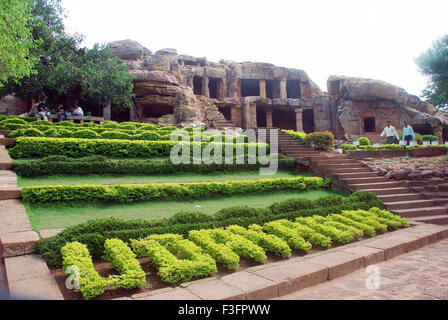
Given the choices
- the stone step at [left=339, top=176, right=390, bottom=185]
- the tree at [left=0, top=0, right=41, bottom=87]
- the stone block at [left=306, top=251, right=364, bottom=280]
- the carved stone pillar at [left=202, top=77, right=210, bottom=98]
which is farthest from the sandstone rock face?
the tree at [left=0, top=0, right=41, bottom=87]

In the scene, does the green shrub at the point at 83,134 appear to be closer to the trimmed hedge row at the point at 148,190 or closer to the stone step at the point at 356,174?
the trimmed hedge row at the point at 148,190

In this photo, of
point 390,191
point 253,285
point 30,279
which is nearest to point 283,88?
point 390,191

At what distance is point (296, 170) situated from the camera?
1324 cm

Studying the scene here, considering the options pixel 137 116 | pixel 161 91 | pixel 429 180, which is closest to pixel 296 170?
pixel 429 180

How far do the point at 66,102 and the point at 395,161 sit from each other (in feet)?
70.7

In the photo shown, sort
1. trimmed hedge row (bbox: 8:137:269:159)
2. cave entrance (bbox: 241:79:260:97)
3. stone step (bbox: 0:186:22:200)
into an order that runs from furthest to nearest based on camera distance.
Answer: cave entrance (bbox: 241:79:260:97), trimmed hedge row (bbox: 8:137:269:159), stone step (bbox: 0:186:22:200)

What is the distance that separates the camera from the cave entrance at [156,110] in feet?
86.0

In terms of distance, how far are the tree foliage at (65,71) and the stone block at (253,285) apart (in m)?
19.8

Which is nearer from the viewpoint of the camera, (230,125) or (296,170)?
Answer: (296,170)

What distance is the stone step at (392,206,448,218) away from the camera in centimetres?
880

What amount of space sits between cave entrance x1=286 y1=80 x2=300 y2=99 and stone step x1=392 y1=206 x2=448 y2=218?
30.1 metres

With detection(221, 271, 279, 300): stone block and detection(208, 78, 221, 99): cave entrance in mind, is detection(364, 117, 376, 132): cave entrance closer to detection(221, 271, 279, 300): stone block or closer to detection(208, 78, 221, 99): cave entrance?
detection(208, 78, 221, 99): cave entrance

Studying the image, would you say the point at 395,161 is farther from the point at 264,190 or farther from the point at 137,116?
the point at 137,116

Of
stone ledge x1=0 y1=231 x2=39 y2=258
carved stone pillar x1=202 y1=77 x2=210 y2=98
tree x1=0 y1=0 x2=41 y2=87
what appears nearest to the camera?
stone ledge x1=0 y1=231 x2=39 y2=258
